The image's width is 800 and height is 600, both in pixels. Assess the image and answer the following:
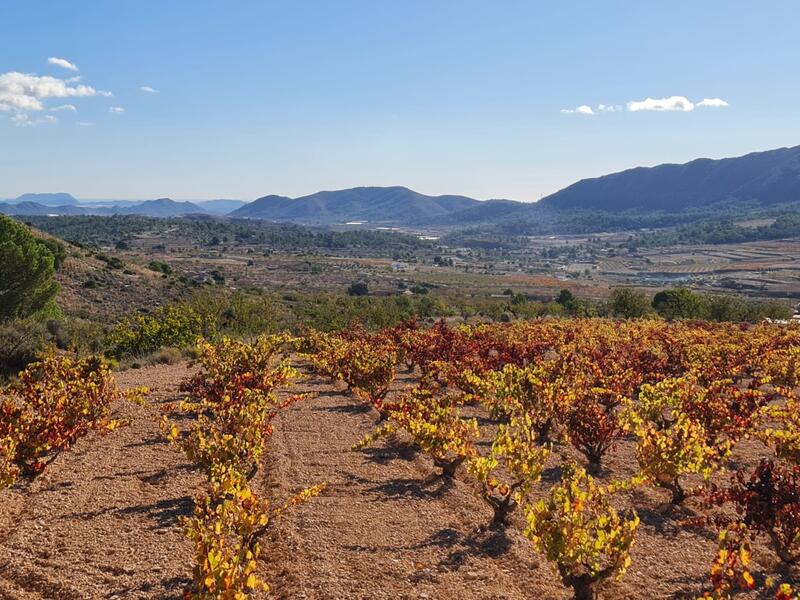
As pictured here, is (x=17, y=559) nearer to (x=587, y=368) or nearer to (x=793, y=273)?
(x=587, y=368)

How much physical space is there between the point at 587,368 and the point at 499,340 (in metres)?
6.70

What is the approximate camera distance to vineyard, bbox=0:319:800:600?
257 inches

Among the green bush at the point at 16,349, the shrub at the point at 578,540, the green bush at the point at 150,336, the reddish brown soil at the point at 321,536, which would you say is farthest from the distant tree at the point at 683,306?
the shrub at the point at 578,540

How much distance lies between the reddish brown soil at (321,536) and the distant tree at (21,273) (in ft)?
74.8

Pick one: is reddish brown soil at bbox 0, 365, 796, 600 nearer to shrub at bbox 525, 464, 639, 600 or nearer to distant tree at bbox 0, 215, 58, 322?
shrub at bbox 525, 464, 639, 600

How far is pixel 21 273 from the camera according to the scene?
29688 mm

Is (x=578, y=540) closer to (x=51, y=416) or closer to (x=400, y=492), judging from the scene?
(x=400, y=492)

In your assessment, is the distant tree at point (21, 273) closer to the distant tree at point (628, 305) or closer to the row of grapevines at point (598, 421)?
the row of grapevines at point (598, 421)

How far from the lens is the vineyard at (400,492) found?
654 cm

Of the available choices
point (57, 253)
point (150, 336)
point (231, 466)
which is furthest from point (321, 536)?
point (57, 253)

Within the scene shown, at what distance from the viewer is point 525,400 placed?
42.5 ft

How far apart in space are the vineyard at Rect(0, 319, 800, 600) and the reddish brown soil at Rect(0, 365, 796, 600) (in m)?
0.03

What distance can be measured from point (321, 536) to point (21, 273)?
29.2 m

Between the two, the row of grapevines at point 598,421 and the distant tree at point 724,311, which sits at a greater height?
the row of grapevines at point 598,421
